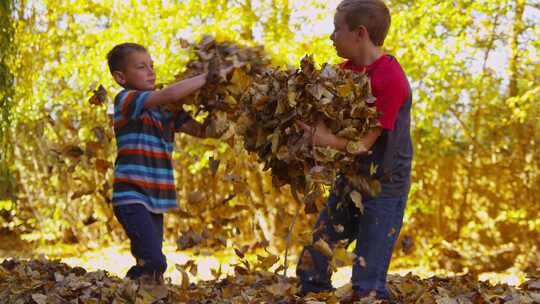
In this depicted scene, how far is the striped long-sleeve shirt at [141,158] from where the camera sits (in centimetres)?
388

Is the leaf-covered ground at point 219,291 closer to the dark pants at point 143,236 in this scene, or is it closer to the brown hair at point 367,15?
the dark pants at point 143,236

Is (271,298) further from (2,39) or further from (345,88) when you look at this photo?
(2,39)

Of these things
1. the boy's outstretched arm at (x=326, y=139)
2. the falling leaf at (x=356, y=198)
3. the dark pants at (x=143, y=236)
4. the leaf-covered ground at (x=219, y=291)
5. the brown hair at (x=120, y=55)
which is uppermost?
the brown hair at (x=120, y=55)

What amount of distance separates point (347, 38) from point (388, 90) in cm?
37

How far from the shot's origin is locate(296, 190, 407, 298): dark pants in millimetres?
3334

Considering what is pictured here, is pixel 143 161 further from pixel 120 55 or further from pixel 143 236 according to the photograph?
pixel 120 55

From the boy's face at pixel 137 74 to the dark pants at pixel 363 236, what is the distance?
1352mm

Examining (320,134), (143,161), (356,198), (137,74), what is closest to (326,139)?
(320,134)

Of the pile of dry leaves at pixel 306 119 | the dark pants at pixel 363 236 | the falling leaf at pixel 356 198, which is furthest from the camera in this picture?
the dark pants at pixel 363 236

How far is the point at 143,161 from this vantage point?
392cm

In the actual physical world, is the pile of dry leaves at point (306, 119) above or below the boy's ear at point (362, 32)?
below

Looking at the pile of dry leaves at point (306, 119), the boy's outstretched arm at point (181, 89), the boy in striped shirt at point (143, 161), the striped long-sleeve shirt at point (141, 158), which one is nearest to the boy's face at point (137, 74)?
the boy in striped shirt at point (143, 161)

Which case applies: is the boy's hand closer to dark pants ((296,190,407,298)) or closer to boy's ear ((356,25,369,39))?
dark pants ((296,190,407,298))

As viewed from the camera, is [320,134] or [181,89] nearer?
[320,134]
